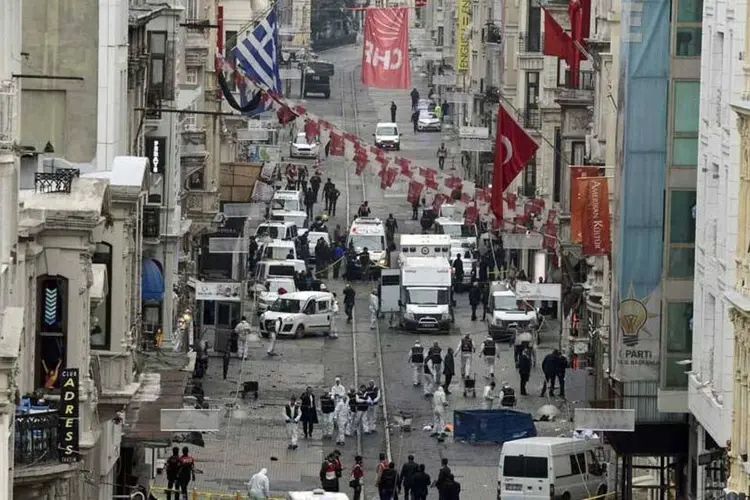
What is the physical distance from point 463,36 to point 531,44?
4538cm

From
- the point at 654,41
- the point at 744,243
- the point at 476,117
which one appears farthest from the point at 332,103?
the point at 744,243

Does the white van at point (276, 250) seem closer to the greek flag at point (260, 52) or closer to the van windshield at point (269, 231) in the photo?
the van windshield at point (269, 231)

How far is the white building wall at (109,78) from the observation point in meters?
64.0

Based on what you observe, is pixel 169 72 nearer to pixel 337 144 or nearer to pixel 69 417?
pixel 337 144

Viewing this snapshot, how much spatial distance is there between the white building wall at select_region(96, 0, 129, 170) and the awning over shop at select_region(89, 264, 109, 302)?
14.7 ft

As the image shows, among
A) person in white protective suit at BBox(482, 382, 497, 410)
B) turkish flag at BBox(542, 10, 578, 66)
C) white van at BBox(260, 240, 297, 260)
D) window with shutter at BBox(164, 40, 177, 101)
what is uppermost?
turkish flag at BBox(542, 10, 578, 66)

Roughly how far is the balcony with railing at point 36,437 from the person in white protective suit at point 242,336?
4651 centimetres

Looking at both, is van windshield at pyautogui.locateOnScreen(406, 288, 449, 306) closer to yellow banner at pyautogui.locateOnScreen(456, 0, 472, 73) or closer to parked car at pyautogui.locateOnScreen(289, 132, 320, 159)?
parked car at pyautogui.locateOnScreen(289, 132, 320, 159)

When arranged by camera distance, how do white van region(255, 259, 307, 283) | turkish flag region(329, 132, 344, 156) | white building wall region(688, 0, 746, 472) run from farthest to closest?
white van region(255, 259, 307, 283), turkish flag region(329, 132, 344, 156), white building wall region(688, 0, 746, 472)

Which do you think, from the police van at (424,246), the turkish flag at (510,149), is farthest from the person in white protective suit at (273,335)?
the turkish flag at (510,149)

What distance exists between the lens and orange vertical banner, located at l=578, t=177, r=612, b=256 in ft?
261

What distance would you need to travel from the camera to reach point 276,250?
117m

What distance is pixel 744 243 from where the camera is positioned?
192 feet

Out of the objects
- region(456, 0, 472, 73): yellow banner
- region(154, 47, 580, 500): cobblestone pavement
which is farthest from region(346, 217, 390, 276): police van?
region(456, 0, 472, 73): yellow banner
